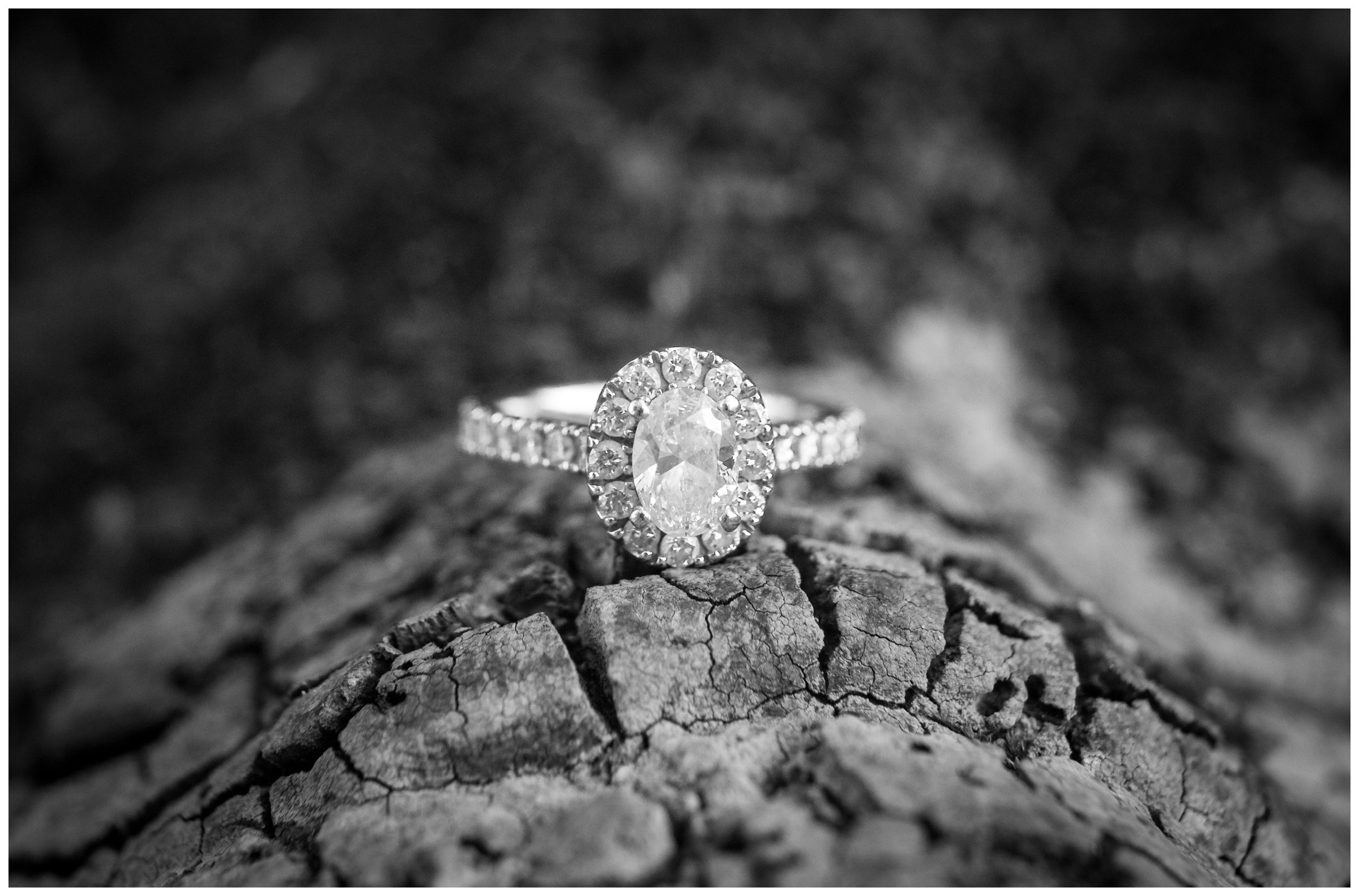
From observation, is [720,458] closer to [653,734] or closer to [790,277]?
[653,734]

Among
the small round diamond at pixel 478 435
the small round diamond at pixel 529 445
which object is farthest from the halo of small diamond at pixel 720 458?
the small round diamond at pixel 478 435

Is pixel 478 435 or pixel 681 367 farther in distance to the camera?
pixel 478 435

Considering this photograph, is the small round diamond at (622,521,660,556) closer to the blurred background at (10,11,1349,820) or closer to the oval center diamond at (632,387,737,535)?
the oval center diamond at (632,387,737,535)

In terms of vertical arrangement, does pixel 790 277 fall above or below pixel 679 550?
above

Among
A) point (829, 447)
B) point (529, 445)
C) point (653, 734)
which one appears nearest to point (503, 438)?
point (529, 445)

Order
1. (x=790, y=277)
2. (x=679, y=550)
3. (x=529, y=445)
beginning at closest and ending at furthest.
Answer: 1. (x=679, y=550)
2. (x=529, y=445)
3. (x=790, y=277)

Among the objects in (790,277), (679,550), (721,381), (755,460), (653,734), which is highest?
(790,277)

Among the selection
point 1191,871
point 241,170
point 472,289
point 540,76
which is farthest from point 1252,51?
point 241,170

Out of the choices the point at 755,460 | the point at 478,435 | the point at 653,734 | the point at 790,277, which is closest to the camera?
the point at 653,734

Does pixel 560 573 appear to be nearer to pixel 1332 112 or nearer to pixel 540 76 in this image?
pixel 540 76

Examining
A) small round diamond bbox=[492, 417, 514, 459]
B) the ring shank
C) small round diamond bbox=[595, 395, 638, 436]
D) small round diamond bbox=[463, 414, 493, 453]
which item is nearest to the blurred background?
the ring shank
